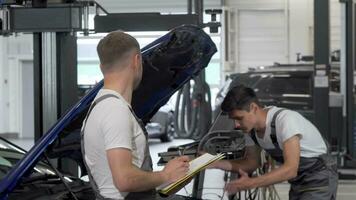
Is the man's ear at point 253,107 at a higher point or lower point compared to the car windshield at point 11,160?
higher

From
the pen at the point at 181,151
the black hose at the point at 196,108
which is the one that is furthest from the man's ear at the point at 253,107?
the black hose at the point at 196,108

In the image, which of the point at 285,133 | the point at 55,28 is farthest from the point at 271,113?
the point at 55,28

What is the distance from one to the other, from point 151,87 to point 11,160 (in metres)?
0.99

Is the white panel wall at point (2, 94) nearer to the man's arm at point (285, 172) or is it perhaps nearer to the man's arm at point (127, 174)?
the man's arm at point (285, 172)

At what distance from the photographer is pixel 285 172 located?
133 inches

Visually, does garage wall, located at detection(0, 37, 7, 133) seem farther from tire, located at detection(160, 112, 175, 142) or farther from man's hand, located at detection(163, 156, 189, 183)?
man's hand, located at detection(163, 156, 189, 183)

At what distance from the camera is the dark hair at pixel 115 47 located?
2.50m

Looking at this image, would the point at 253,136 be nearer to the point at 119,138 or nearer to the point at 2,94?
the point at 119,138

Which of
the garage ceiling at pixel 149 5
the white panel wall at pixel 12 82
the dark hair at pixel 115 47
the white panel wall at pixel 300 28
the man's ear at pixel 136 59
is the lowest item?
the white panel wall at pixel 12 82

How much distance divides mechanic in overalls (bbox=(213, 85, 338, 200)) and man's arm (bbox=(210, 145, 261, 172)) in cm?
5

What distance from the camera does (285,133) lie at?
3.46 m

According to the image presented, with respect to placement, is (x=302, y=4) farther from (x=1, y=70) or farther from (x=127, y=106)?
(x=127, y=106)

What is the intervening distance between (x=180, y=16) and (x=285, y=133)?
137 cm

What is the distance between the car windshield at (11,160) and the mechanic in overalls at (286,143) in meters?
1.02
